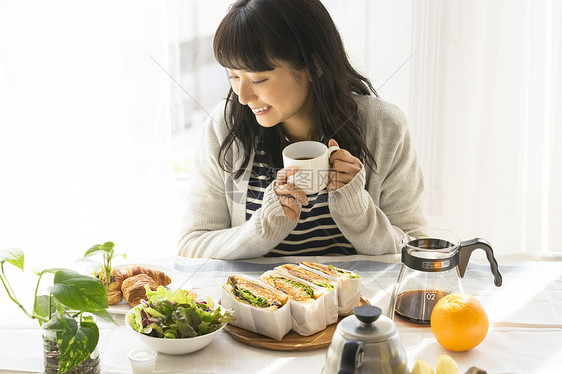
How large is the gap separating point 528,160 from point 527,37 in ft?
1.66

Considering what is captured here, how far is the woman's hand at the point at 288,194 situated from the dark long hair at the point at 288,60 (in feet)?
0.91

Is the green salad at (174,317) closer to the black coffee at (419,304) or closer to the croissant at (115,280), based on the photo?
the croissant at (115,280)

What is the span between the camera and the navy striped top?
5.34 feet

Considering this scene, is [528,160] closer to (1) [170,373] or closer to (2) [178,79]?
(2) [178,79]

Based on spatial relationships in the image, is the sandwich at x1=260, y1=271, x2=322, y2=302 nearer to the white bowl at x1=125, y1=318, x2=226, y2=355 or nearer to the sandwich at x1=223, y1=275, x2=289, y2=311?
the sandwich at x1=223, y1=275, x2=289, y2=311

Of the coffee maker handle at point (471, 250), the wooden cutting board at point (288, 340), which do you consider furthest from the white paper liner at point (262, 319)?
the coffee maker handle at point (471, 250)

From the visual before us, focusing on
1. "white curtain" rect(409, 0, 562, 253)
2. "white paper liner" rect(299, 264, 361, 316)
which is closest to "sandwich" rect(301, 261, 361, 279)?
"white paper liner" rect(299, 264, 361, 316)

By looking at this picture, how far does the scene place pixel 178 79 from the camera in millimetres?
2512

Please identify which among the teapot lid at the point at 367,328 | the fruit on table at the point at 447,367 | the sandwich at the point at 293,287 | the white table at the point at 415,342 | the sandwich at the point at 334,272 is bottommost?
the white table at the point at 415,342

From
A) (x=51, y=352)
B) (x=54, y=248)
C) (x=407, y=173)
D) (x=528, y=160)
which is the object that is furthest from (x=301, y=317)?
(x=54, y=248)

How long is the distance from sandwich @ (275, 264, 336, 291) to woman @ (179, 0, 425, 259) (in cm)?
17

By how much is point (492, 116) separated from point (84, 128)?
1716mm

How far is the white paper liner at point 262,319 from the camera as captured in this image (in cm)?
102

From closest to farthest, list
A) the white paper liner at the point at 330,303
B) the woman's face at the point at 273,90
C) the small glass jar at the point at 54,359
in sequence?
1. the small glass jar at the point at 54,359
2. the white paper liner at the point at 330,303
3. the woman's face at the point at 273,90
